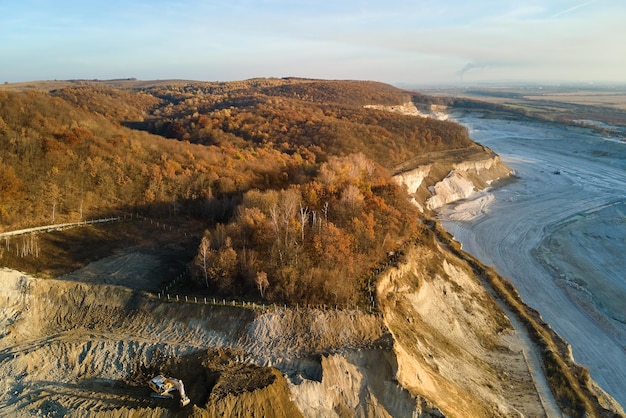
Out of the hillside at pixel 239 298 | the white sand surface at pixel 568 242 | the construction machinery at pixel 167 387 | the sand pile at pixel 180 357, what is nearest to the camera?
the construction machinery at pixel 167 387

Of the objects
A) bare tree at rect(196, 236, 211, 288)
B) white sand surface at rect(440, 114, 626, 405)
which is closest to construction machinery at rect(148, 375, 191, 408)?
bare tree at rect(196, 236, 211, 288)

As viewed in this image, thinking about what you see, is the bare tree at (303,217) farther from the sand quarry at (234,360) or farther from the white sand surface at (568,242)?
the white sand surface at (568,242)

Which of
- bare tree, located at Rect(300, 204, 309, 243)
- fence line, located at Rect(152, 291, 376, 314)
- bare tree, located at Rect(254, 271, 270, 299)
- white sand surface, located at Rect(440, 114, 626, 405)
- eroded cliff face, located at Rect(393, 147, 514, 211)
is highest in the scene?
bare tree, located at Rect(300, 204, 309, 243)

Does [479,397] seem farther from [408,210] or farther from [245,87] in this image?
[245,87]

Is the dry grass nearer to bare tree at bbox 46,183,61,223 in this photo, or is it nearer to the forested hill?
the forested hill

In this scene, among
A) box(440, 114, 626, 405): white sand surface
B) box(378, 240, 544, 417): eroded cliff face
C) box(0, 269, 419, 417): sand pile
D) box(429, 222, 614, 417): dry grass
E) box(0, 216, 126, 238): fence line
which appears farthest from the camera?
box(440, 114, 626, 405): white sand surface

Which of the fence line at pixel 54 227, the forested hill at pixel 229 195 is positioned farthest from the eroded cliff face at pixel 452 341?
the fence line at pixel 54 227
